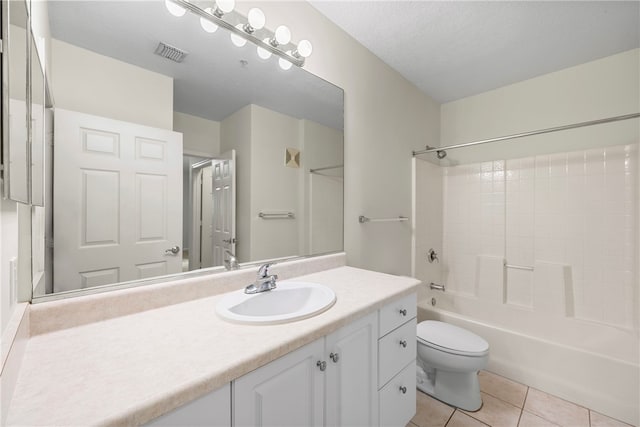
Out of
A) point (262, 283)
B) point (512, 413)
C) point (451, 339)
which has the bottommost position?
point (512, 413)

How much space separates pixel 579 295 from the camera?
6.55 ft

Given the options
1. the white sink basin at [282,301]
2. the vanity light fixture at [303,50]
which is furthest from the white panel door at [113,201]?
the vanity light fixture at [303,50]

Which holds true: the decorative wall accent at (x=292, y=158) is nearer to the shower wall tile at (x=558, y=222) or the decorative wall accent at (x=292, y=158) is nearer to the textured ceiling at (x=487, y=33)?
the textured ceiling at (x=487, y=33)

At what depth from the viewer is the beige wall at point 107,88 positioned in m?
0.84

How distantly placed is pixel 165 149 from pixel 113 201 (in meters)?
0.26

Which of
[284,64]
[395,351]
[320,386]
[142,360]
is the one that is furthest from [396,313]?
[284,64]

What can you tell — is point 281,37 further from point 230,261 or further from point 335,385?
point 335,385

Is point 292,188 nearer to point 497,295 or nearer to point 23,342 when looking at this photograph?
point 23,342

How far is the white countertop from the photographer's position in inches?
19.2

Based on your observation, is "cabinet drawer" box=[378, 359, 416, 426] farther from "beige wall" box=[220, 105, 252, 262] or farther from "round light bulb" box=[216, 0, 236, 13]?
"round light bulb" box=[216, 0, 236, 13]

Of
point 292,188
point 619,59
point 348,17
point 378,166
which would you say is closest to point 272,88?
point 292,188

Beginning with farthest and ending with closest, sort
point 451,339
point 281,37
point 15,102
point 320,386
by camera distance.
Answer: point 451,339 < point 281,37 < point 320,386 < point 15,102

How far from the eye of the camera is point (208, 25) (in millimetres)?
1160

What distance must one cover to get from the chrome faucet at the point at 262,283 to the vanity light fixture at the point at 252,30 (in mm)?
1074
